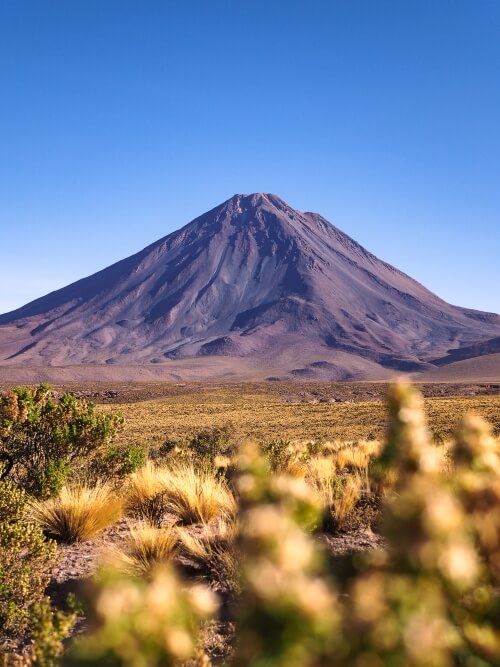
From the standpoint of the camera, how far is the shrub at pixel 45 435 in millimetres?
8219

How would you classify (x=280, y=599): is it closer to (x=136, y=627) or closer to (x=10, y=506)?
(x=136, y=627)

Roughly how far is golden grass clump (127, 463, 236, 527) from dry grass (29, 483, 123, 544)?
52 cm

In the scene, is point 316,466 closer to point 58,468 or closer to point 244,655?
point 58,468

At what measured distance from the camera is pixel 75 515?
7.09 metres

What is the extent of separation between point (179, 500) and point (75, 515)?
1393 millimetres

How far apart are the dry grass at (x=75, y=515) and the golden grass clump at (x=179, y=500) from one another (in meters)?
0.52

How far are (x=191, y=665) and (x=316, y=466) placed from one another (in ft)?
20.0

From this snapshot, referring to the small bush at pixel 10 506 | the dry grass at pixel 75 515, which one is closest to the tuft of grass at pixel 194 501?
the dry grass at pixel 75 515

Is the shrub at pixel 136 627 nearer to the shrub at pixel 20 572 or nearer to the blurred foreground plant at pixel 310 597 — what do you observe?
the blurred foreground plant at pixel 310 597

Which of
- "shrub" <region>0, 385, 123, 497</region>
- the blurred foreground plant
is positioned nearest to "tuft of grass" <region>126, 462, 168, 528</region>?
"shrub" <region>0, 385, 123, 497</region>

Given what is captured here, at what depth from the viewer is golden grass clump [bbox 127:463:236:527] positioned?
7.62 metres

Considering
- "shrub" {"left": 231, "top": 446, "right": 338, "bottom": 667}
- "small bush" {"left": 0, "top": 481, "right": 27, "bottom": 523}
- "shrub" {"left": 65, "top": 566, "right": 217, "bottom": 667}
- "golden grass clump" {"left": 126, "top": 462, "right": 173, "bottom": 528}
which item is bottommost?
"golden grass clump" {"left": 126, "top": 462, "right": 173, "bottom": 528}

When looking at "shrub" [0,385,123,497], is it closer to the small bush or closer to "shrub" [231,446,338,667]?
the small bush

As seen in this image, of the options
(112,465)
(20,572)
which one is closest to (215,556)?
(20,572)
